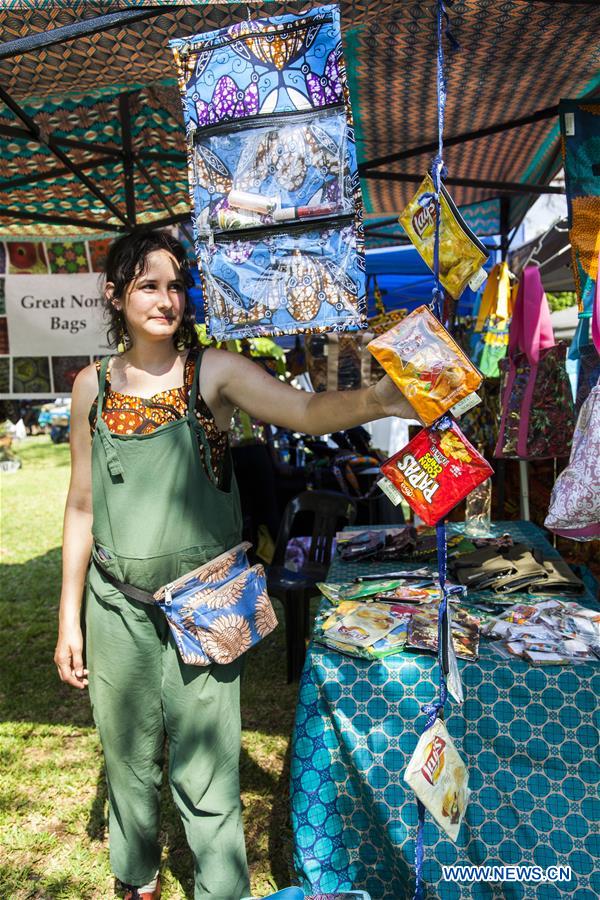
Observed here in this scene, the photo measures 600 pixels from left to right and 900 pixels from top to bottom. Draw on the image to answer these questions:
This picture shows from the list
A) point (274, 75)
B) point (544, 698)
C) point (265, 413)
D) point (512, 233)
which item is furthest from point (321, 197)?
point (512, 233)

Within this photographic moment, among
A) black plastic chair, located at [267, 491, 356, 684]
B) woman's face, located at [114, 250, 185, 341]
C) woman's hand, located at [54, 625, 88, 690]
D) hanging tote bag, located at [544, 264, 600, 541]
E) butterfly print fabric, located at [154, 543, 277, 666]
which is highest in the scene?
woman's face, located at [114, 250, 185, 341]

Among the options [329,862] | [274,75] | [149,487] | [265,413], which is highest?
[274,75]

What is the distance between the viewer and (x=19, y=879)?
7.59ft

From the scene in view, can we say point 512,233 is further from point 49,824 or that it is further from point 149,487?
point 49,824

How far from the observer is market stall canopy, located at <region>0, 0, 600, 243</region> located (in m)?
1.83

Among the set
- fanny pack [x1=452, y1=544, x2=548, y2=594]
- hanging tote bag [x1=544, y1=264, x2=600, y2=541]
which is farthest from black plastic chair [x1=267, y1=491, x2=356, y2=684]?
hanging tote bag [x1=544, y1=264, x2=600, y2=541]

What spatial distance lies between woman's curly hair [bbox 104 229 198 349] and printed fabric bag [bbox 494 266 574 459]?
6.27ft

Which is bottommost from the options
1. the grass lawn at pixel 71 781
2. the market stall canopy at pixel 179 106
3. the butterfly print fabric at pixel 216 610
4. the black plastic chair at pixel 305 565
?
the grass lawn at pixel 71 781

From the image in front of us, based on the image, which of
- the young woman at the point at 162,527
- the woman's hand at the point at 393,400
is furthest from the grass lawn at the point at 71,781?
the woman's hand at the point at 393,400

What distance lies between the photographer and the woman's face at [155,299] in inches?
69.3

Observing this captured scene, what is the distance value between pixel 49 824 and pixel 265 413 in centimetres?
192

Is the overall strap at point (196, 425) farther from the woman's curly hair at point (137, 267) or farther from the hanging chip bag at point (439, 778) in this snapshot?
the hanging chip bag at point (439, 778)

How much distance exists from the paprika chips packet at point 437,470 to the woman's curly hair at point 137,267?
0.79 metres

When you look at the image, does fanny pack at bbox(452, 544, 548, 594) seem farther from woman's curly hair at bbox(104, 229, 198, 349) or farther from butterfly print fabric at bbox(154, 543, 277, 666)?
woman's curly hair at bbox(104, 229, 198, 349)
